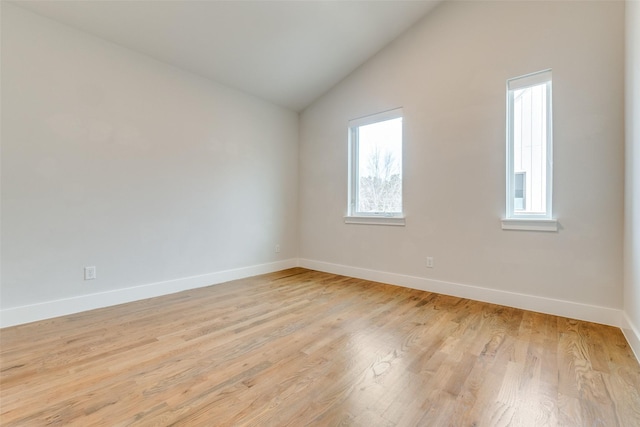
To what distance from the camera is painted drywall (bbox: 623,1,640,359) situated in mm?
1912

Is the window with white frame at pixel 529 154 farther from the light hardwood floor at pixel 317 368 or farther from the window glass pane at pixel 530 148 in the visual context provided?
the light hardwood floor at pixel 317 368

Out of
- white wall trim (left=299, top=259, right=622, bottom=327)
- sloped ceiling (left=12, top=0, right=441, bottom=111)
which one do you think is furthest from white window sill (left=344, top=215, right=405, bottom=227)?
sloped ceiling (left=12, top=0, right=441, bottom=111)

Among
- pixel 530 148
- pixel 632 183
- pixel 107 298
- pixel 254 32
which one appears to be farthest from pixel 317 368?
pixel 254 32

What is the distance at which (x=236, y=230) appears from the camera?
396 cm

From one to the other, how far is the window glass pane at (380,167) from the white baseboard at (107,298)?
2026 mm

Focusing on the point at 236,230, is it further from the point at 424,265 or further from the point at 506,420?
the point at 506,420

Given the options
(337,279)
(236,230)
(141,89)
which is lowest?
(337,279)

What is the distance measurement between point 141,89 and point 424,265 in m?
3.74

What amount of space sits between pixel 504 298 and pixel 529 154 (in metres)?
1.44

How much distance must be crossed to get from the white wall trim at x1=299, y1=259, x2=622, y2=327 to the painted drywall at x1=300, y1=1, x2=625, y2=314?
3cm

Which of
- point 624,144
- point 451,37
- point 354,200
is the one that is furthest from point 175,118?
point 624,144

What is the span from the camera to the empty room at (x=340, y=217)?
1543mm

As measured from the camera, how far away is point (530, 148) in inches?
109

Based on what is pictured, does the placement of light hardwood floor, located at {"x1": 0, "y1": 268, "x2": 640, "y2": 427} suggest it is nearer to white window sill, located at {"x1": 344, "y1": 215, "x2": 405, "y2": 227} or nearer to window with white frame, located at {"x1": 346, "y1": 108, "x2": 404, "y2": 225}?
white window sill, located at {"x1": 344, "y1": 215, "x2": 405, "y2": 227}
